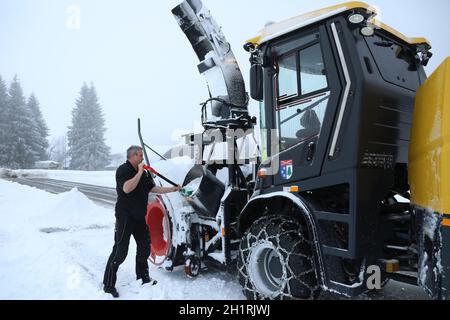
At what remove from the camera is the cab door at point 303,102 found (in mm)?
3084

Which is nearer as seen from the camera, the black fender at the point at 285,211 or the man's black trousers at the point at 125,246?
the black fender at the point at 285,211

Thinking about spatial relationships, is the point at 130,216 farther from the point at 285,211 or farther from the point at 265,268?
the point at 285,211

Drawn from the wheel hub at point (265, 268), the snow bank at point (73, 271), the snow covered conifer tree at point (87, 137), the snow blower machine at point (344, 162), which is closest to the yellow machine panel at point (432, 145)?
the snow blower machine at point (344, 162)

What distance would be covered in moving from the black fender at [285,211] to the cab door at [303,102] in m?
0.18

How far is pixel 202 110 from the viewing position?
4.84 m

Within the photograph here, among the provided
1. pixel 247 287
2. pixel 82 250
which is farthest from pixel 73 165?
pixel 247 287

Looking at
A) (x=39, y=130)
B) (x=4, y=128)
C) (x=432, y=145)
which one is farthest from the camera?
(x=39, y=130)

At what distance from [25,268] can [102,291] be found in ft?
5.03

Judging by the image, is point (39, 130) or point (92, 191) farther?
point (39, 130)

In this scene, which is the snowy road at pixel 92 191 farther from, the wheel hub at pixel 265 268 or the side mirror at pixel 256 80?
the side mirror at pixel 256 80

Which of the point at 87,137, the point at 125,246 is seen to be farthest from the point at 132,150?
the point at 87,137

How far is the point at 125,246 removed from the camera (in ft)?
13.7

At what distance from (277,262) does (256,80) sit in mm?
1775

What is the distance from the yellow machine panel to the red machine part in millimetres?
3103
